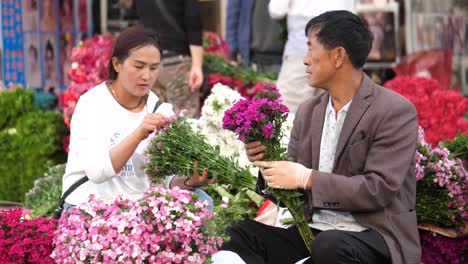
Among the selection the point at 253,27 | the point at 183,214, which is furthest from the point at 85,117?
the point at 253,27

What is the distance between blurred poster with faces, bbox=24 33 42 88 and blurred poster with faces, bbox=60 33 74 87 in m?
0.26

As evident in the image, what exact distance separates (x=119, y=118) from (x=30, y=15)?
4358 mm

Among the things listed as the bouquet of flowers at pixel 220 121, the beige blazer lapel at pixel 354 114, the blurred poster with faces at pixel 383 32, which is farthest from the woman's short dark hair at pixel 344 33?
the blurred poster with faces at pixel 383 32

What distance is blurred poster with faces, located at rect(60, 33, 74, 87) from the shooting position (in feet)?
29.3

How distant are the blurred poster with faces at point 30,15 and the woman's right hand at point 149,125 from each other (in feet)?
15.1

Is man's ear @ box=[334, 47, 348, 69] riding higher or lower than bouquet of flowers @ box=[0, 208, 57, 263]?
higher

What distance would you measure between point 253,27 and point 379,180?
4484 millimetres

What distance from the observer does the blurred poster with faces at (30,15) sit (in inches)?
335

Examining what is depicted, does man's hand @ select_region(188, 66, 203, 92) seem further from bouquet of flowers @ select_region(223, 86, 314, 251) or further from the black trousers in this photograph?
bouquet of flowers @ select_region(223, 86, 314, 251)

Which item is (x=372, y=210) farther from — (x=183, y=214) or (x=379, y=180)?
(x=183, y=214)

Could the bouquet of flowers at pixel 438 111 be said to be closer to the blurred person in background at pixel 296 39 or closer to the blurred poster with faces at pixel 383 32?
the blurred person in background at pixel 296 39

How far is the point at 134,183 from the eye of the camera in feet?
15.0

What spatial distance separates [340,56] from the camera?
13.5 feet

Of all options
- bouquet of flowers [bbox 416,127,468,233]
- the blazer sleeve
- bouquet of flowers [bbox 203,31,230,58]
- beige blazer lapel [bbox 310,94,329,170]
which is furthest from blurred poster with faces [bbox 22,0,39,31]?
the blazer sleeve
